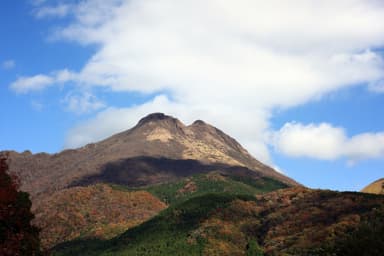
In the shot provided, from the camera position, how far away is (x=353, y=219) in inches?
7357

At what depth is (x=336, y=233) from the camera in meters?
172

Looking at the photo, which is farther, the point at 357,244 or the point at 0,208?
the point at 357,244

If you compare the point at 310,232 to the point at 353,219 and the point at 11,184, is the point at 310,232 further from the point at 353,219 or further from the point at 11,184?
the point at 11,184

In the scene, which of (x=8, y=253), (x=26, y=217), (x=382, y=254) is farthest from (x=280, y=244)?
(x=8, y=253)

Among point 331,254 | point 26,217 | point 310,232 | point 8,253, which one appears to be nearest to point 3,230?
point 26,217

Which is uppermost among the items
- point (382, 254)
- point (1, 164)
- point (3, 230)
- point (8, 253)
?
point (1, 164)

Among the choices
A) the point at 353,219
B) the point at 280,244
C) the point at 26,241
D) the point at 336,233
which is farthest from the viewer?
the point at 280,244

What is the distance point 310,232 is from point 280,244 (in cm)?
1483

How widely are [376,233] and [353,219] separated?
152 m

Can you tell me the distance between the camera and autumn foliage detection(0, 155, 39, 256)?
37953 mm

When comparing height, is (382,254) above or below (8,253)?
below

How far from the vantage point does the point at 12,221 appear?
59781 millimetres

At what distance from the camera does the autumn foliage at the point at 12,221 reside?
38.0 m

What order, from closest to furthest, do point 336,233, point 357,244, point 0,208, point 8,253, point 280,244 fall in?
point 8,253
point 0,208
point 357,244
point 336,233
point 280,244
